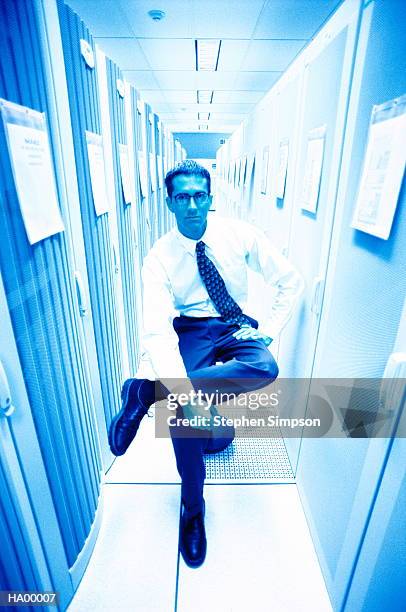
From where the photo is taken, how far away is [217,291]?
1.42 metres

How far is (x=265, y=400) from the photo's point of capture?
5.84 feet

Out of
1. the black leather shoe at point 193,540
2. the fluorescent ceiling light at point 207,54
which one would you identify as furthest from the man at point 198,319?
the fluorescent ceiling light at point 207,54

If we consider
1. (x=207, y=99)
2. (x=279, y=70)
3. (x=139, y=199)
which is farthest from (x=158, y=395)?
(x=207, y=99)

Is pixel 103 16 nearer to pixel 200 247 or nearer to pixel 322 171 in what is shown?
pixel 200 247

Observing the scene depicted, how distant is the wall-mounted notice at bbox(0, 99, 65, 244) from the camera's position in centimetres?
68

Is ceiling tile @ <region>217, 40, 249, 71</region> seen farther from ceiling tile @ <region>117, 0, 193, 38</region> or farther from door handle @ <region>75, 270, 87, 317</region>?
door handle @ <region>75, 270, 87, 317</region>

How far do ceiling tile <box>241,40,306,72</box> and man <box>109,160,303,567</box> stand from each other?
355 centimetres

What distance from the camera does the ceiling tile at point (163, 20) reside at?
2980 millimetres

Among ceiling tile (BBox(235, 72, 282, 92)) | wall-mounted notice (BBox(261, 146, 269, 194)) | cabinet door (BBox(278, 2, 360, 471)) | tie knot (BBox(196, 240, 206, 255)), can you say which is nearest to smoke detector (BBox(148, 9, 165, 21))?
ceiling tile (BBox(235, 72, 282, 92))

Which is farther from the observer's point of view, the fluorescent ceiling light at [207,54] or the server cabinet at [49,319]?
the fluorescent ceiling light at [207,54]

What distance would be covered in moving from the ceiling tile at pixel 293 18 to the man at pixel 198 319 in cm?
281

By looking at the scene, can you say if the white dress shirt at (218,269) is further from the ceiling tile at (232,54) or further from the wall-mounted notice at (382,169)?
the ceiling tile at (232,54)

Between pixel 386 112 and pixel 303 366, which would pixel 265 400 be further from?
pixel 386 112

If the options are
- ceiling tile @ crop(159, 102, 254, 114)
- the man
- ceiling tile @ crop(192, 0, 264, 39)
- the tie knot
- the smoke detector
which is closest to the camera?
the man
